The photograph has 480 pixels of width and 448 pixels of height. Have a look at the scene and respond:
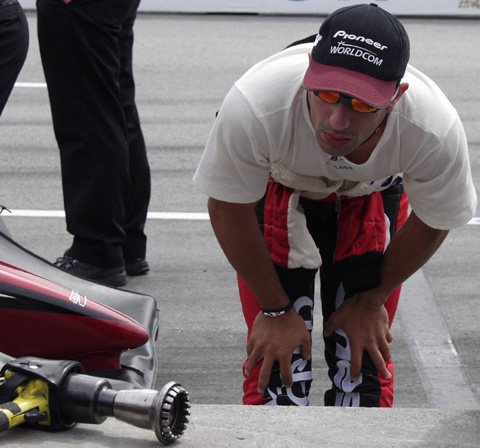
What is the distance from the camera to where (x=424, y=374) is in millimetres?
3510

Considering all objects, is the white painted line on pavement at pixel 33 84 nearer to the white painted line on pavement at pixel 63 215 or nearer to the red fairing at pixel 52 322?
the white painted line on pavement at pixel 63 215

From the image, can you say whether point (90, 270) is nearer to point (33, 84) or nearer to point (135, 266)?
point (135, 266)

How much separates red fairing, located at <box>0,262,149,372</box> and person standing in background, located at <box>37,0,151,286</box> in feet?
3.56

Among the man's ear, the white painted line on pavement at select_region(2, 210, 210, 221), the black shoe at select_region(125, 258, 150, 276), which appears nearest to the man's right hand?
the man's ear

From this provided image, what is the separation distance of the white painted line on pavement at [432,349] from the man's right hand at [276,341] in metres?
0.69

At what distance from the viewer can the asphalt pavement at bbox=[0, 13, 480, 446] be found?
3.51m

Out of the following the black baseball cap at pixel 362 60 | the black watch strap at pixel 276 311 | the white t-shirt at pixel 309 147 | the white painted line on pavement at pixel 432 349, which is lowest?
the white painted line on pavement at pixel 432 349

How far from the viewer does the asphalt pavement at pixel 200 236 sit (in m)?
3.51

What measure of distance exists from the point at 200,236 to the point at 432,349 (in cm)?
157

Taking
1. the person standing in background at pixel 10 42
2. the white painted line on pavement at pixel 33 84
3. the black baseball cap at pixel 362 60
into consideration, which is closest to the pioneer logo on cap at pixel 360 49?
the black baseball cap at pixel 362 60

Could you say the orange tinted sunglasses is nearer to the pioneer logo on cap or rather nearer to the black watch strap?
the pioneer logo on cap

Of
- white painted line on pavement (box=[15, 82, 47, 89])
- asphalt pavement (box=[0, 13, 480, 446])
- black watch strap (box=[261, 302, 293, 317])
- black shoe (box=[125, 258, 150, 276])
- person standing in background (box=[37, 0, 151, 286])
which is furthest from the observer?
white painted line on pavement (box=[15, 82, 47, 89])

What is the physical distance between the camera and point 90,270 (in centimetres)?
395

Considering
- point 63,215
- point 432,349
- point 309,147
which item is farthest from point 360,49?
point 63,215
